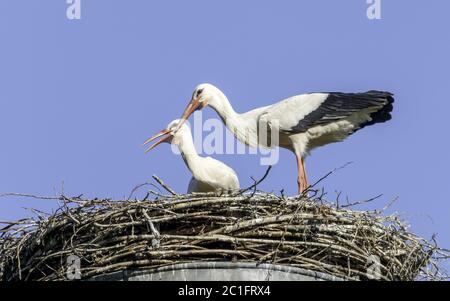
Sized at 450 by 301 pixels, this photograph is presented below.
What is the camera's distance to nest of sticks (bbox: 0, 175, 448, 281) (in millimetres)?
8422

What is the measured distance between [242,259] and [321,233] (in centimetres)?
68

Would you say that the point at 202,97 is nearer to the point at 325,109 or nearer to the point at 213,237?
the point at 325,109

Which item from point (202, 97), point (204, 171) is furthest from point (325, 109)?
point (204, 171)

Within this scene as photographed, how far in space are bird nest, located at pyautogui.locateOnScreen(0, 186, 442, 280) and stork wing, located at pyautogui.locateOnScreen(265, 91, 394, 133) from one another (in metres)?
2.61

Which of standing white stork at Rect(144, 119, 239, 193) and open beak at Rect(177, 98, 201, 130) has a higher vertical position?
open beak at Rect(177, 98, 201, 130)

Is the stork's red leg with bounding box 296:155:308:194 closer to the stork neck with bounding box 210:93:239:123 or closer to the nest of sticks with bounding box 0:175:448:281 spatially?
the stork neck with bounding box 210:93:239:123

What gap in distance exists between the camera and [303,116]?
11648 mm

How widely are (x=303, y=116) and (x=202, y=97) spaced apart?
1.03 m

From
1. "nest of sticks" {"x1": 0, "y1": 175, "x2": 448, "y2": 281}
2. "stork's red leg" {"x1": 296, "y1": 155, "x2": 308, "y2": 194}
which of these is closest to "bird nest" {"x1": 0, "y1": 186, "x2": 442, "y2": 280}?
"nest of sticks" {"x1": 0, "y1": 175, "x2": 448, "y2": 281}

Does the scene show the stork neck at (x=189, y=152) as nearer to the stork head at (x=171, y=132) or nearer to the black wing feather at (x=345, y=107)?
the stork head at (x=171, y=132)

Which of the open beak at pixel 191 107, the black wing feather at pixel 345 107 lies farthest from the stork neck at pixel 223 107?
the black wing feather at pixel 345 107

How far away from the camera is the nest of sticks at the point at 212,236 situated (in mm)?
8422
